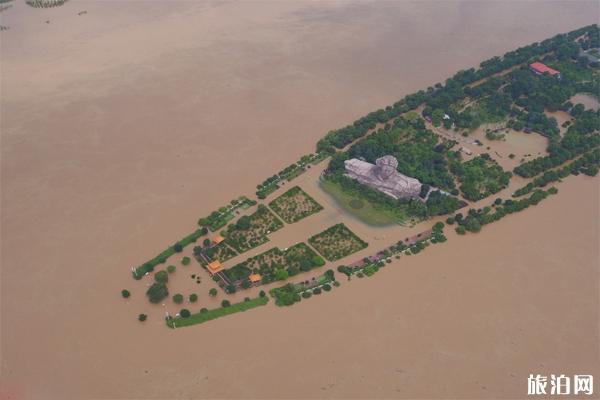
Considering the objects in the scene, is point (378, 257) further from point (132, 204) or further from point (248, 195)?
point (132, 204)

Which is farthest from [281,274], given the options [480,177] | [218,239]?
[480,177]

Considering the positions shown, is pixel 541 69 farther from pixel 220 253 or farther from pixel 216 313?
pixel 216 313

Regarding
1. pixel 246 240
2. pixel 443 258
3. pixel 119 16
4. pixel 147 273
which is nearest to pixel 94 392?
pixel 147 273

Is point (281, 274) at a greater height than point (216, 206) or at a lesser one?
lesser

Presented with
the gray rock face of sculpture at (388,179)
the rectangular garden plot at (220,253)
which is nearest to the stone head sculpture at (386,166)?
the gray rock face of sculpture at (388,179)

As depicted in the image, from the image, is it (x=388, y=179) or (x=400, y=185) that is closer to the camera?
(x=400, y=185)

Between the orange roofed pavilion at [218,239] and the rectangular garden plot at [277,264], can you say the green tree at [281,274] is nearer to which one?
the rectangular garden plot at [277,264]

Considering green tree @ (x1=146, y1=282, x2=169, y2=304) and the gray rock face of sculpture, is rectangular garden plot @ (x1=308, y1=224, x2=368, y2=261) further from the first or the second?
green tree @ (x1=146, y1=282, x2=169, y2=304)
